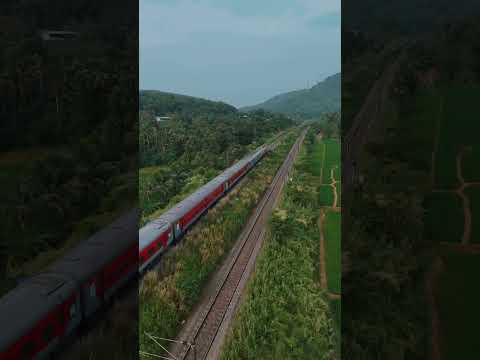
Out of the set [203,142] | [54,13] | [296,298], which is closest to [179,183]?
[203,142]

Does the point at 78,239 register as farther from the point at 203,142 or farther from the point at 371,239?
the point at 371,239

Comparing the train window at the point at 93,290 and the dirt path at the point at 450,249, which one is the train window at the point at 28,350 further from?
the dirt path at the point at 450,249

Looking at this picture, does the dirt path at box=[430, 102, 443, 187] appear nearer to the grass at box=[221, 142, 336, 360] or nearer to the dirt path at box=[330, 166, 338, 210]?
the dirt path at box=[330, 166, 338, 210]

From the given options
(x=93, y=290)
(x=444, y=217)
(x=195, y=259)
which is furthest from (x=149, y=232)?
(x=444, y=217)

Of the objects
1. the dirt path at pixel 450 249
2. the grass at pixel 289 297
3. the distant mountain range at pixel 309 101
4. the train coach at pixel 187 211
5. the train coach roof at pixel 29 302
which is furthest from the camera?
the train coach at pixel 187 211

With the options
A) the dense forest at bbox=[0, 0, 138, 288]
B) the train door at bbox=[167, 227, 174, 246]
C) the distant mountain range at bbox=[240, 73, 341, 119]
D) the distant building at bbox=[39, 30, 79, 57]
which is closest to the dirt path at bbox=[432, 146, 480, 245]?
the distant mountain range at bbox=[240, 73, 341, 119]

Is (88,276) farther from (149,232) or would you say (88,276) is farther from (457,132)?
(457,132)

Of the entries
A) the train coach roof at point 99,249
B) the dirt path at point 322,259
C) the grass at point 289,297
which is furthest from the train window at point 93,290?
the dirt path at point 322,259
